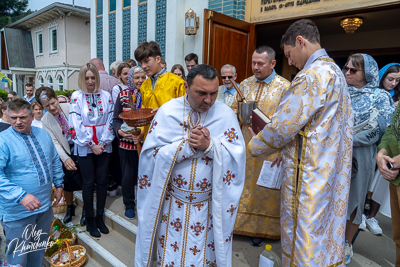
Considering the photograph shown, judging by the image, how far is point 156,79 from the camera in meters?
3.02

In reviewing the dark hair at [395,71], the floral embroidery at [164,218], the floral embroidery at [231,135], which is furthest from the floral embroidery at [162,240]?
the dark hair at [395,71]

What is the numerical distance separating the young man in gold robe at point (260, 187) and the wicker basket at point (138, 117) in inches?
47.2

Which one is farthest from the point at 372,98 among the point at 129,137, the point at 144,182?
the point at 129,137

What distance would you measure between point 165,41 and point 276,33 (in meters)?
4.21

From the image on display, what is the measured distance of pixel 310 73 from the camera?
193 cm

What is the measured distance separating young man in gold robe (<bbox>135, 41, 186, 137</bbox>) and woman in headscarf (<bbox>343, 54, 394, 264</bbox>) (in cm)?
175

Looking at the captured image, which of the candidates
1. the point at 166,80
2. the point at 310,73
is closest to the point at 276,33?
the point at 166,80

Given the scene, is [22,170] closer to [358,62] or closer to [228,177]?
[228,177]

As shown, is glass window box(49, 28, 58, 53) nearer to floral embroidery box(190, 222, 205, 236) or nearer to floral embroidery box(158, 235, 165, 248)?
floral embroidery box(158, 235, 165, 248)

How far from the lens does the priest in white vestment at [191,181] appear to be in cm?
191

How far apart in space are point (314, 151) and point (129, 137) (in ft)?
6.97

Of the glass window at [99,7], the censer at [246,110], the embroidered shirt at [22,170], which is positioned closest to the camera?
the embroidered shirt at [22,170]

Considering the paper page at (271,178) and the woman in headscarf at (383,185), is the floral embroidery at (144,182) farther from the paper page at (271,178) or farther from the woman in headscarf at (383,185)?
the woman in headscarf at (383,185)

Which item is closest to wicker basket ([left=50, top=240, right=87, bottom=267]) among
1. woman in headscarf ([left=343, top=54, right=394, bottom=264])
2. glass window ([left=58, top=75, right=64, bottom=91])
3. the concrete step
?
the concrete step
